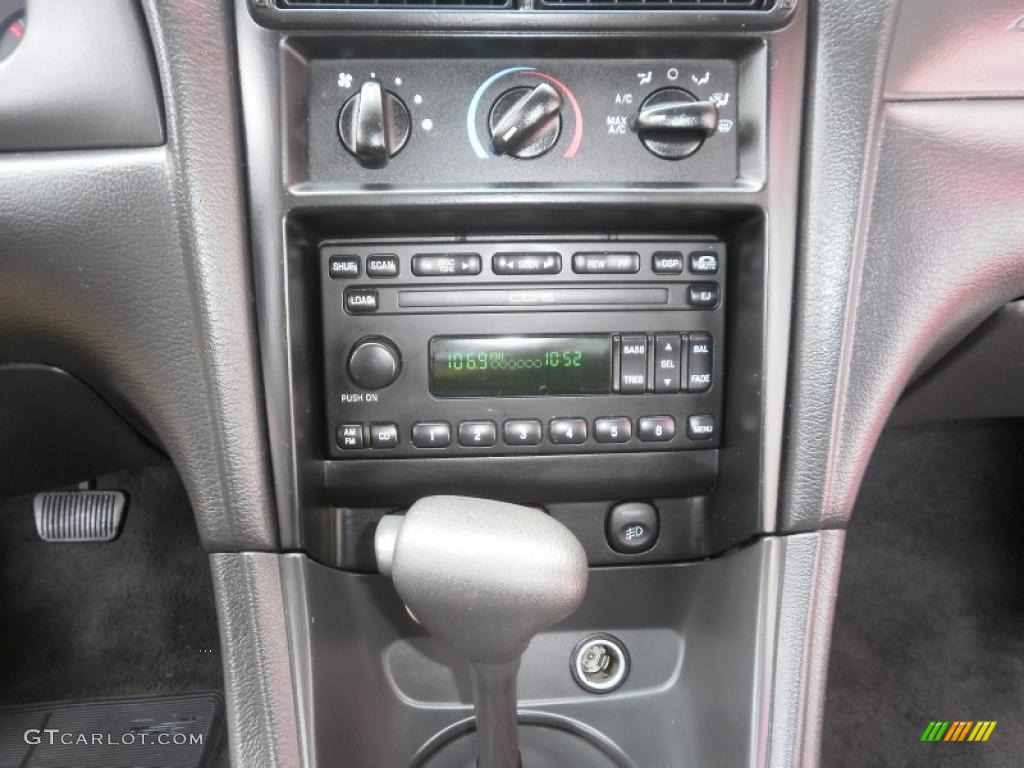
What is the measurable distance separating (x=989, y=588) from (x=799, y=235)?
1.18 metres

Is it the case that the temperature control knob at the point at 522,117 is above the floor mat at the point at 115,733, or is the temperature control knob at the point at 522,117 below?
above

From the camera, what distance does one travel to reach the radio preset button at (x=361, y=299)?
2.35ft

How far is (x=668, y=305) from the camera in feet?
2.42

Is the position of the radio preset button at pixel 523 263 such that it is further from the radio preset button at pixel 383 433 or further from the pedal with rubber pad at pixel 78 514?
the pedal with rubber pad at pixel 78 514

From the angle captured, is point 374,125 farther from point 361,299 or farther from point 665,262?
point 665,262

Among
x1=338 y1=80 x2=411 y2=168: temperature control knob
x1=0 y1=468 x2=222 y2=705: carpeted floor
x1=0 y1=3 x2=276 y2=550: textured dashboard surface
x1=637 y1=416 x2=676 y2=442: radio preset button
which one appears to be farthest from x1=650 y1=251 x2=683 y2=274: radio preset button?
x1=0 y1=468 x2=222 y2=705: carpeted floor

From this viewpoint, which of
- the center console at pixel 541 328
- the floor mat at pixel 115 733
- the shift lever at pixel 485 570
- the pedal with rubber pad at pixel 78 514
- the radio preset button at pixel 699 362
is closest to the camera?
the shift lever at pixel 485 570

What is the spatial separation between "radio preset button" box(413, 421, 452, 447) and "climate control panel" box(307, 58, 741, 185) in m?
0.21

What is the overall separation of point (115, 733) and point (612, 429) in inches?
41.6

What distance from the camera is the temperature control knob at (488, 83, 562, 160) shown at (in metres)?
0.64

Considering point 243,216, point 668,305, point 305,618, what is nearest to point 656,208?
point 668,305

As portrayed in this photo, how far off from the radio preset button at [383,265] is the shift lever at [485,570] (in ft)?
0.73

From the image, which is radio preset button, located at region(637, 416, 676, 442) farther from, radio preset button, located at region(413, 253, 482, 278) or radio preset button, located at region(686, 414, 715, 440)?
radio preset button, located at region(413, 253, 482, 278)

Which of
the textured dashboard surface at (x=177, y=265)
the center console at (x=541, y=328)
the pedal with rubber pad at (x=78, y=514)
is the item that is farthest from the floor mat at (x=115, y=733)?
the textured dashboard surface at (x=177, y=265)
